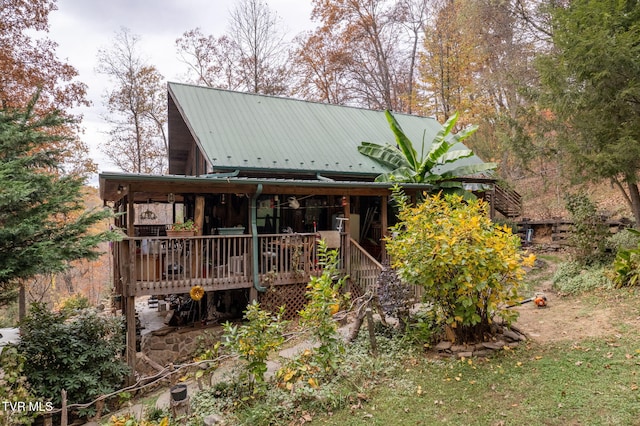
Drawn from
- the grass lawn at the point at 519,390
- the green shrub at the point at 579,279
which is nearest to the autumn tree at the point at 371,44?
the green shrub at the point at 579,279

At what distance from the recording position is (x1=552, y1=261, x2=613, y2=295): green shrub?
7.86m

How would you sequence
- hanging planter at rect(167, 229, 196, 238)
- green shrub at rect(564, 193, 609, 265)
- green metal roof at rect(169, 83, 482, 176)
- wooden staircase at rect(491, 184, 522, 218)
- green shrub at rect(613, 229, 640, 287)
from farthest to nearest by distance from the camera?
wooden staircase at rect(491, 184, 522, 218)
green metal roof at rect(169, 83, 482, 176)
green shrub at rect(564, 193, 609, 265)
hanging planter at rect(167, 229, 196, 238)
green shrub at rect(613, 229, 640, 287)

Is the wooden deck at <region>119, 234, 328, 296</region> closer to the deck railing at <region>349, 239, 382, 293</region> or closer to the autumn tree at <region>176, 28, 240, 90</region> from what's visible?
the deck railing at <region>349, 239, 382, 293</region>

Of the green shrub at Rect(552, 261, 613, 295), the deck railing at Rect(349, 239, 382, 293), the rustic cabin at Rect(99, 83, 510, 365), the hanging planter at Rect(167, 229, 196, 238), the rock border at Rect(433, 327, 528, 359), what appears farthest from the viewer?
the deck railing at Rect(349, 239, 382, 293)

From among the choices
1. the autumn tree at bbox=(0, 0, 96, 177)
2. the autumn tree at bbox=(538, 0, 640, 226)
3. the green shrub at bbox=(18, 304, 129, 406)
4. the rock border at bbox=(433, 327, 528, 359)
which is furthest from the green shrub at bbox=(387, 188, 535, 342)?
the autumn tree at bbox=(0, 0, 96, 177)

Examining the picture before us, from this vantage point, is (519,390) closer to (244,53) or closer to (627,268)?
(627,268)

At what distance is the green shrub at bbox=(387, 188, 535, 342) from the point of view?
4.97 metres

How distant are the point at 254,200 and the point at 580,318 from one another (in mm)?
6668

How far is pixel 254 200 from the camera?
28.3 feet

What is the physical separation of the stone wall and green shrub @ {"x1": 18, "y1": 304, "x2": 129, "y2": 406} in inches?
62.3

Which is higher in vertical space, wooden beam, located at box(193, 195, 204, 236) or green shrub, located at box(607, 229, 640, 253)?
wooden beam, located at box(193, 195, 204, 236)

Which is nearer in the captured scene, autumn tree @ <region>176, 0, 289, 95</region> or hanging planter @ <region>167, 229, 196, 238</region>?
hanging planter @ <region>167, 229, 196, 238</region>

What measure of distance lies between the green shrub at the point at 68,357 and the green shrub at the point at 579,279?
925 centimetres

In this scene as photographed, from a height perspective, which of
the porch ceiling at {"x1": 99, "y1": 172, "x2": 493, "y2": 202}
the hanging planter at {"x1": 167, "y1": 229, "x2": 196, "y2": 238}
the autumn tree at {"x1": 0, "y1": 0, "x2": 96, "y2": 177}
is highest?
the autumn tree at {"x1": 0, "y1": 0, "x2": 96, "y2": 177}
